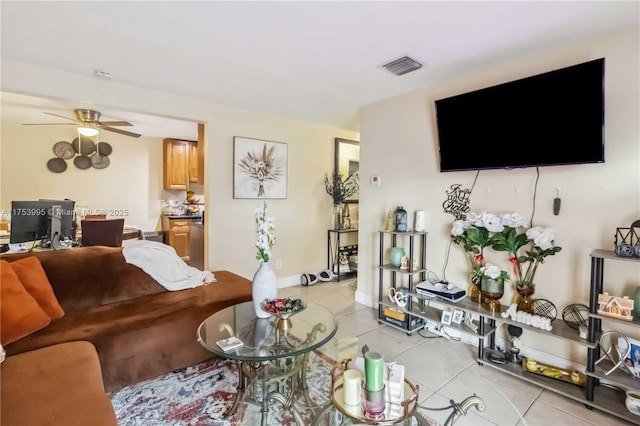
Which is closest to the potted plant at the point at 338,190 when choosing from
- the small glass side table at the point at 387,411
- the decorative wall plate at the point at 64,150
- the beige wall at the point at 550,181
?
the beige wall at the point at 550,181

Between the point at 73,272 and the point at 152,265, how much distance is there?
1.71 ft

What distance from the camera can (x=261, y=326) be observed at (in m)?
1.81

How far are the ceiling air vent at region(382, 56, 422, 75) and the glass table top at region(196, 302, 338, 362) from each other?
1.96m

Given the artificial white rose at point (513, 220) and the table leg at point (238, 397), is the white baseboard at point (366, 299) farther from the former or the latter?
the table leg at point (238, 397)

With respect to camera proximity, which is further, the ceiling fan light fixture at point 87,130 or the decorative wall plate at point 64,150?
the decorative wall plate at point 64,150

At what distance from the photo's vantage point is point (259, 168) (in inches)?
150

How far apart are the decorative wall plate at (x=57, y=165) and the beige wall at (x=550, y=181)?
503cm

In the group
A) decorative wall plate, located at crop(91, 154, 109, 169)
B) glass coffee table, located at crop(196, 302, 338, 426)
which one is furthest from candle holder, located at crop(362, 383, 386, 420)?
decorative wall plate, located at crop(91, 154, 109, 169)

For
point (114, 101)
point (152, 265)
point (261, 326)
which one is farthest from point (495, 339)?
point (114, 101)

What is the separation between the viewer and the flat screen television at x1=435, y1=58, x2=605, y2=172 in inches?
72.9

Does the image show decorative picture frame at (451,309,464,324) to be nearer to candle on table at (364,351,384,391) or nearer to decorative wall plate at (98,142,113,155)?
candle on table at (364,351,384,391)

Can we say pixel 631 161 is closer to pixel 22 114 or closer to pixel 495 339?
pixel 495 339

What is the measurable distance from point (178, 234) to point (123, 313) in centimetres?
371

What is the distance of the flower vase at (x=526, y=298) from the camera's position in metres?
2.18
